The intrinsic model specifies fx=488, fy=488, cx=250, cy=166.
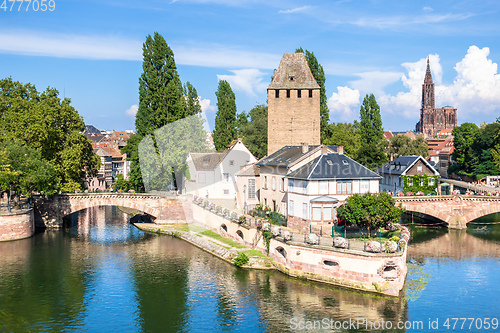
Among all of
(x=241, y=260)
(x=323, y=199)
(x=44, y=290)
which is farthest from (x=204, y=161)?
(x=44, y=290)

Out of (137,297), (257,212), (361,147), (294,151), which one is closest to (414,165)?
(361,147)

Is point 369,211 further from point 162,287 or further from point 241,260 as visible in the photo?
point 162,287

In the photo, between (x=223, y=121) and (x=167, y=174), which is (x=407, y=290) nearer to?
(x=167, y=174)

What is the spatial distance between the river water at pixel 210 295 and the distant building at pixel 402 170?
16.9 m

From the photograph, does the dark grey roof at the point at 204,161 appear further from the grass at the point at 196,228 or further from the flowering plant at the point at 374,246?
the flowering plant at the point at 374,246

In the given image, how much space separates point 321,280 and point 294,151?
19369 millimetres

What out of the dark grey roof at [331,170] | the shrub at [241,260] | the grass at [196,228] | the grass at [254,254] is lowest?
the shrub at [241,260]

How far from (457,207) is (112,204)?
4351cm

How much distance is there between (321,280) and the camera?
37188 millimetres

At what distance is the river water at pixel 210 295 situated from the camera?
30297 mm

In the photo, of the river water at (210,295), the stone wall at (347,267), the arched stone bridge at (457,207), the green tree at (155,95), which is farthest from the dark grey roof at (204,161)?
the stone wall at (347,267)

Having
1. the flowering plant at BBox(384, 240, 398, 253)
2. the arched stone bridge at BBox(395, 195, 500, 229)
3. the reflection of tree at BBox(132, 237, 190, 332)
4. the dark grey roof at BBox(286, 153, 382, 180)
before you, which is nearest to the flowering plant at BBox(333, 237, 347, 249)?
the flowering plant at BBox(384, 240, 398, 253)

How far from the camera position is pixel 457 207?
60656mm

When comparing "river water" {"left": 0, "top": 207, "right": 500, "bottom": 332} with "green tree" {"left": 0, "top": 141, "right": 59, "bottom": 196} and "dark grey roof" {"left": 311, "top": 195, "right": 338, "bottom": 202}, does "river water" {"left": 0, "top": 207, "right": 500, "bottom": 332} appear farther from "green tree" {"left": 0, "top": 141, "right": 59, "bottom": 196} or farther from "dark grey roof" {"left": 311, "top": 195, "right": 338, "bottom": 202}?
"green tree" {"left": 0, "top": 141, "right": 59, "bottom": 196}
